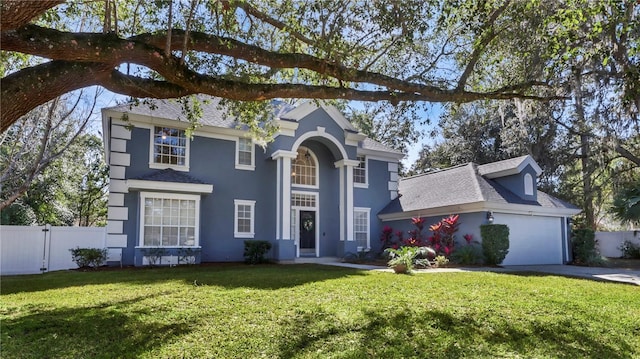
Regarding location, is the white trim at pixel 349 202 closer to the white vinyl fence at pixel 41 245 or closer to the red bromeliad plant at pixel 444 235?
the red bromeliad plant at pixel 444 235

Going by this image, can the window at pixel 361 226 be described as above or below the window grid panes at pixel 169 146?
below

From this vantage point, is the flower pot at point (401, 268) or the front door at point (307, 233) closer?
the flower pot at point (401, 268)

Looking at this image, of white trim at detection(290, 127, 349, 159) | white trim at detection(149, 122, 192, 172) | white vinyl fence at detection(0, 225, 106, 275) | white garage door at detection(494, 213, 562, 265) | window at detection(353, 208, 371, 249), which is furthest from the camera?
window at detection(353, 208, 371, 249)

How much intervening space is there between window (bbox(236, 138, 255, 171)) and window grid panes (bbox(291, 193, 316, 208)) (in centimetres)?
219

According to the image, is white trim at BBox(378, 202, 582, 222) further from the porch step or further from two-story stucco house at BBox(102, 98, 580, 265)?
the porch step

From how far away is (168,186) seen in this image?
48.4ft

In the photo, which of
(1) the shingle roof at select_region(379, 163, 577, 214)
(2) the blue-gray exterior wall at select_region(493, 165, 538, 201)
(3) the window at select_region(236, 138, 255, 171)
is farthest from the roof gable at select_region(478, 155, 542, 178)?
(3) the window at select_region(236, 138, 255, 171)

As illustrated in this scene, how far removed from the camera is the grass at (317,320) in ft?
16.9

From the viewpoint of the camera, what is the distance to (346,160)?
59.4ft

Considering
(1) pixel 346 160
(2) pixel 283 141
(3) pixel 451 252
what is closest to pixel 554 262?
(3) pixel 451 252

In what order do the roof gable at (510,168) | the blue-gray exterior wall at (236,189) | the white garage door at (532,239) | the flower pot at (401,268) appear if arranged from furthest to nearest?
the roof gable at (510,168), the white garage door at (532,239), the blue-gray exterior wall at (236,189), the flower pot at (401,268)

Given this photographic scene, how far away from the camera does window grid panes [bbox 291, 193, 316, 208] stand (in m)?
18.2

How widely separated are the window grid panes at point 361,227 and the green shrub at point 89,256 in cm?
994

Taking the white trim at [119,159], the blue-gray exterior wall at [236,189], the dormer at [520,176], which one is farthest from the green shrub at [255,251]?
the dormer at [520,176]
